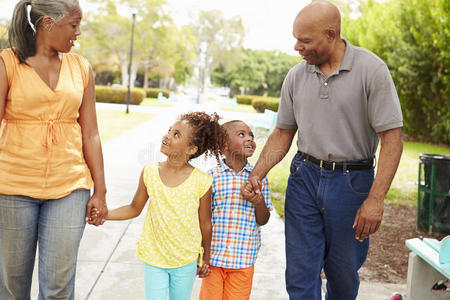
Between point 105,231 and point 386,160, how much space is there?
3362 mm

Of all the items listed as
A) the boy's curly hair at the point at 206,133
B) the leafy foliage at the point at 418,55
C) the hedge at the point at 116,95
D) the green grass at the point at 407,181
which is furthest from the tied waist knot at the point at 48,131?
the hedge at the point at 116,95

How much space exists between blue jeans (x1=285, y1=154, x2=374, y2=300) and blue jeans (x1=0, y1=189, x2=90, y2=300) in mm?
1185

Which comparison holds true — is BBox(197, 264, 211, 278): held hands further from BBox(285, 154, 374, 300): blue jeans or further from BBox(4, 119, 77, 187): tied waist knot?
BBox(4, 119, 77, 187): tied waist knot

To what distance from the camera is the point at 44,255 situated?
7.56ft

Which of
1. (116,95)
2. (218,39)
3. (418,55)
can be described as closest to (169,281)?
(418,55)

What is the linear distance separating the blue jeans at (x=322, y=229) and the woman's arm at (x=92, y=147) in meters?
1.09

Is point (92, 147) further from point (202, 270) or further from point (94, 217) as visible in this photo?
point (202, 270)

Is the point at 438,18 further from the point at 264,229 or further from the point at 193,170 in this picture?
the point at 193,170

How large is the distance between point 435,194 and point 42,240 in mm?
4552

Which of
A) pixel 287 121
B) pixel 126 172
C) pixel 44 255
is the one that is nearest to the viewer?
pixel 44 255

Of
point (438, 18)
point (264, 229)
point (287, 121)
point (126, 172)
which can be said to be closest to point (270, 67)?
point (438, 18)

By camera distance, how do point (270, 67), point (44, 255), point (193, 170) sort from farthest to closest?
point (270, 67)
point (193, 170)
point (44, 255)

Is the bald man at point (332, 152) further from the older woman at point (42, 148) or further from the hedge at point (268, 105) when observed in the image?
the hedge at point (268, 105)

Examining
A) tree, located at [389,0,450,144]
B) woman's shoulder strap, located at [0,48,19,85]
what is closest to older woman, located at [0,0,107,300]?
woman's shoulder strap, located at [0,48,19,85]
